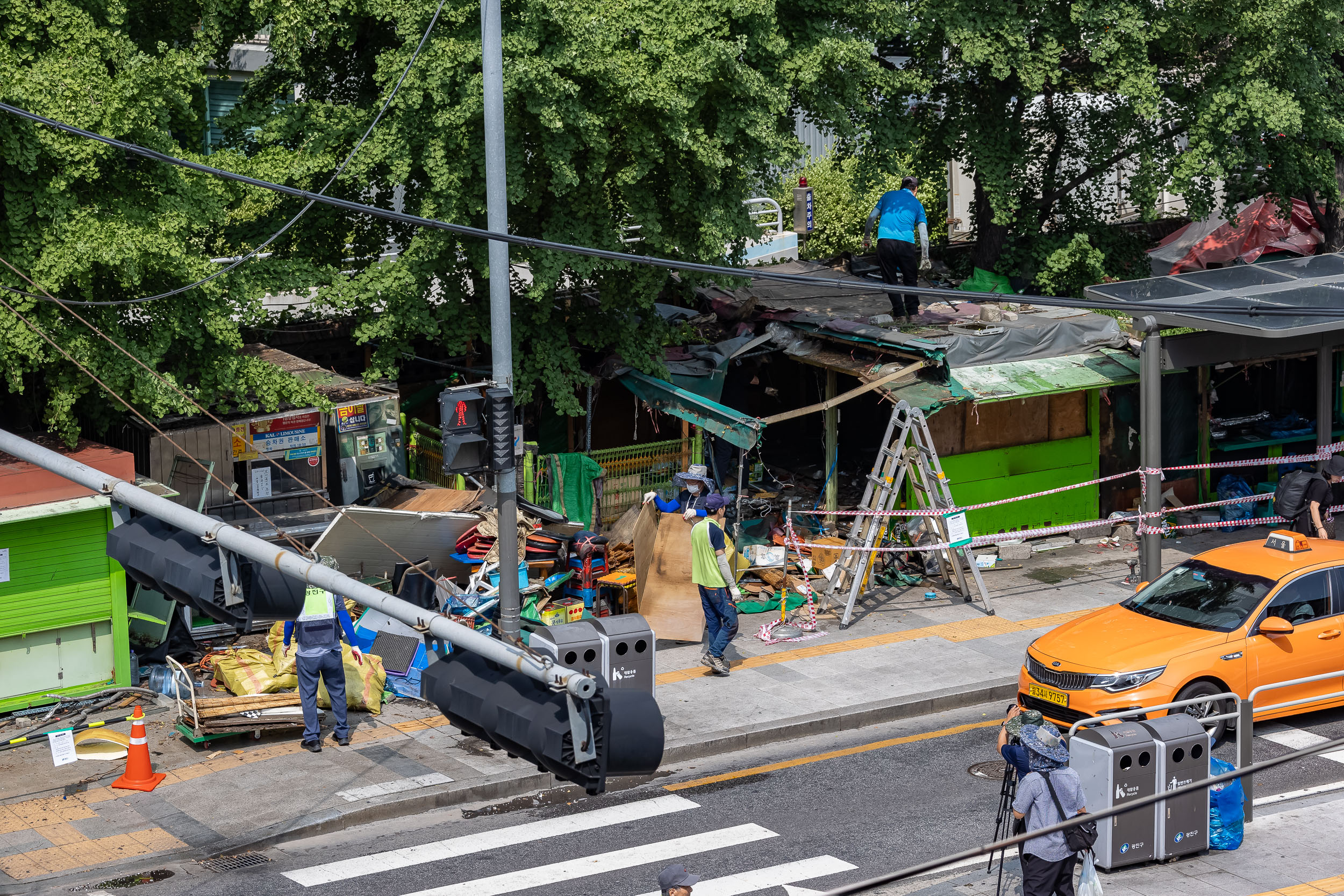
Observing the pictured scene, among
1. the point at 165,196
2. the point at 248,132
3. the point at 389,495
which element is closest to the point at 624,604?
the point at 389,495

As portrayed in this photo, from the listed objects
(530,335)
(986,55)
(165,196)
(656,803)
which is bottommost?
(656,803)

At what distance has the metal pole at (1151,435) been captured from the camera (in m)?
17.1

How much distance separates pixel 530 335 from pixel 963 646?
5797 millimetres

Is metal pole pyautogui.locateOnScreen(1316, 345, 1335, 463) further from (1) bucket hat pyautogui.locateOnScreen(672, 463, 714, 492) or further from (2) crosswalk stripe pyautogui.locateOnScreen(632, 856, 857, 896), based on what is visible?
(2) crosswalk stripe pyautogui.locateOnScreen(632, 856, 857, 896)

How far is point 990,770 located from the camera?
12.3 meters

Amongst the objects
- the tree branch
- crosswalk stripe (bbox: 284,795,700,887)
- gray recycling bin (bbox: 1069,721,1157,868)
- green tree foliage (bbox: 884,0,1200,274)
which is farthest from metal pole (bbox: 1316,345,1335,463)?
crosswalk stripe (bbox: 284,795,700,887)

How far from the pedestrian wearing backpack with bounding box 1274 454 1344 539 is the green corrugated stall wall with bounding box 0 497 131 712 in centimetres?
1260

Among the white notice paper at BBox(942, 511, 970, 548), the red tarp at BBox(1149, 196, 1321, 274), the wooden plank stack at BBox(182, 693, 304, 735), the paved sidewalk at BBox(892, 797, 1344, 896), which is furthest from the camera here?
the red tarp at BBox(1149, 196, 1321, 274)

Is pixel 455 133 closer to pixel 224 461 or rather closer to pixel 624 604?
pixel 224 461

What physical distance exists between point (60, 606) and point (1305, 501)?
1328 cm

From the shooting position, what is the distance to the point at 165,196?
14141 millimetres

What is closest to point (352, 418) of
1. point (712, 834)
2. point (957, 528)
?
point (957, 528)

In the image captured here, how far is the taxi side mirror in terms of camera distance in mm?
12469

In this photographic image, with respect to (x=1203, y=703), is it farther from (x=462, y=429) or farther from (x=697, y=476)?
(x=462, y=429)
